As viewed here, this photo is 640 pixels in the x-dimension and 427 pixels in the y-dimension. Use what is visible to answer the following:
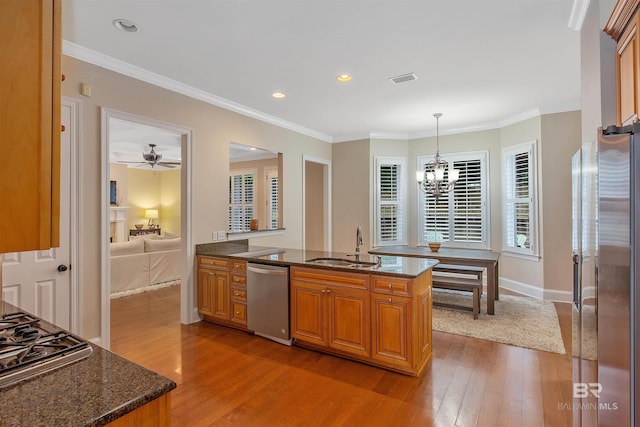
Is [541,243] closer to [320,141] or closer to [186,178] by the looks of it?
[320,141]

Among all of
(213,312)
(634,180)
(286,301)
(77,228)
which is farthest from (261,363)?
(634,180)

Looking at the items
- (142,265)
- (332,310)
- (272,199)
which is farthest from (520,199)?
(142,265)

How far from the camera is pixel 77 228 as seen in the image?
2.97 metres

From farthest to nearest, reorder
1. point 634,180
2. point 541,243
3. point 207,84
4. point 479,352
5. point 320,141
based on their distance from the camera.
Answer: point 320,141
point 541,243
point 207,84
point 479,352
point 634,180

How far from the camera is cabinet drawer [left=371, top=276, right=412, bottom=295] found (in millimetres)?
2688

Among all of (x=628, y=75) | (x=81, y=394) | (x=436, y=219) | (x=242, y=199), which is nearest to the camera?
(x=81, y=394)

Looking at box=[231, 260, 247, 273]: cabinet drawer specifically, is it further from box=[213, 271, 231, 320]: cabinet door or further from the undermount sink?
the undermount sink

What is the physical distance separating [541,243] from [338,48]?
4.22 m

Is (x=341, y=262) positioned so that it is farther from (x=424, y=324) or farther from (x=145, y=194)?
(x=145, y=194)

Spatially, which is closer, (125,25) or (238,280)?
(125,25)

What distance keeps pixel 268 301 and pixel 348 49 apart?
2607 mm

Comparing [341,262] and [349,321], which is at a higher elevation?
[341,262]

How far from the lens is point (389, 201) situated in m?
6.46

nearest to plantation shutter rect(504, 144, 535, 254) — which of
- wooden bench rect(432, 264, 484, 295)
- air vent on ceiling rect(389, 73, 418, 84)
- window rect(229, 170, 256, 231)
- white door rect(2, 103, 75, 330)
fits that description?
wooden bench rect(432, 264, 484, 295)
